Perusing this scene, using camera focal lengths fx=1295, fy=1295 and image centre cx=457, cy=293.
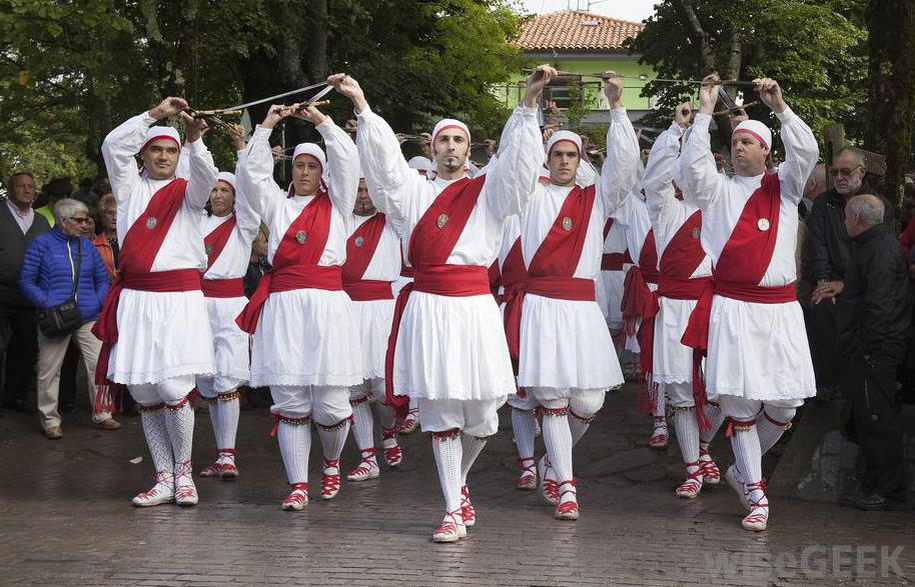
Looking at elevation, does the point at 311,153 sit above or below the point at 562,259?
above

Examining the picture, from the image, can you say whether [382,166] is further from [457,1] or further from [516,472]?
[457,1]

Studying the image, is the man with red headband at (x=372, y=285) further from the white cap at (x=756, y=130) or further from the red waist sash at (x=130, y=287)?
the white cap at (x=756, y=130)

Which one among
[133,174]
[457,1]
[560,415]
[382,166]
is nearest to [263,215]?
[133,174]

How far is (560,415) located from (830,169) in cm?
301

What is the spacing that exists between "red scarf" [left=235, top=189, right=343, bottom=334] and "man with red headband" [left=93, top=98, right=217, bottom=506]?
36cm

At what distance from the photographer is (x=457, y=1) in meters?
23.5

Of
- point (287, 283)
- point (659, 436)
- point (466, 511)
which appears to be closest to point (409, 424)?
point (659, 436)

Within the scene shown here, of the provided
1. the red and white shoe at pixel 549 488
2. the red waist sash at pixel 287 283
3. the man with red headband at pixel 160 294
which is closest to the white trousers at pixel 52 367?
the man with red headband at pixel 160 294

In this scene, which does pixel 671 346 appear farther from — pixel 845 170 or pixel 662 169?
pixel 845 170

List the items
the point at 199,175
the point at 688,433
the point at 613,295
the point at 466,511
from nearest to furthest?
the point at 466,511 → the point at 199,175 → the point at 688,433 → the point at 613,295

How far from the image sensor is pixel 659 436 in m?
10.1

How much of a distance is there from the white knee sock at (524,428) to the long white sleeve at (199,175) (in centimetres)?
245

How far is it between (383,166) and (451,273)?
0.69 metres

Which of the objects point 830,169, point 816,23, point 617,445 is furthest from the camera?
point 816,23
